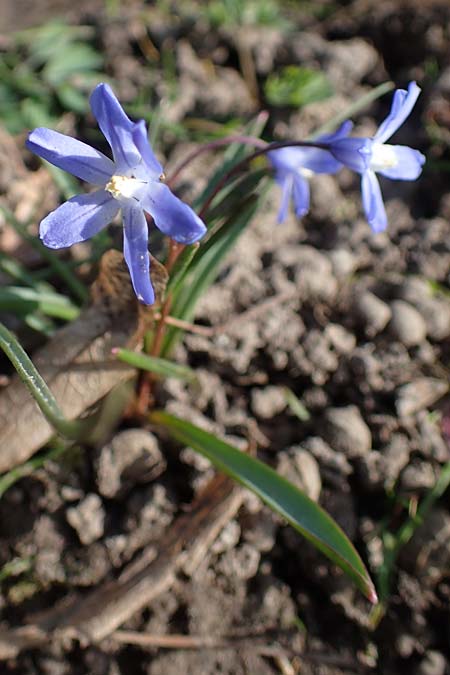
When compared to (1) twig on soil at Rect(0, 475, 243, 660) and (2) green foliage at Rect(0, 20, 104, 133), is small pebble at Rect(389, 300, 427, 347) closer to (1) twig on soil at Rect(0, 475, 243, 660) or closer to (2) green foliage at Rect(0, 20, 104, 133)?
(1) twig on soil at Rect(0, 475, 243, 660)

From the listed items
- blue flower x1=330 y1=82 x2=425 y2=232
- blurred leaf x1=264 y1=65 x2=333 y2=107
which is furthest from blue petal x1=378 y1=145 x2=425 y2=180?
blurred leaf x1=264 y1=65 x2=333 y2=107

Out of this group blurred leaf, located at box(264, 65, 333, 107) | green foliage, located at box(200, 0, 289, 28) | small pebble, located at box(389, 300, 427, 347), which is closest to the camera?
small pebble, located at box(389, 300, 427, 347)

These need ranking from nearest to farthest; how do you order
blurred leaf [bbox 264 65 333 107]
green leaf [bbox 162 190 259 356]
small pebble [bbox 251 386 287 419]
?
green leaf [bbox 162 190 259 356], small pebble [bbox 251 386 287 419], blurred leaf [bbox 264 65 333 107]

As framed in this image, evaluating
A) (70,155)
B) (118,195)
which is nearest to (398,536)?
(118,195)

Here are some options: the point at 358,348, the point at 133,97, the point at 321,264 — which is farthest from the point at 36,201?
the point at 358,348

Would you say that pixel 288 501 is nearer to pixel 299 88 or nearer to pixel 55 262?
pixel 55 262
